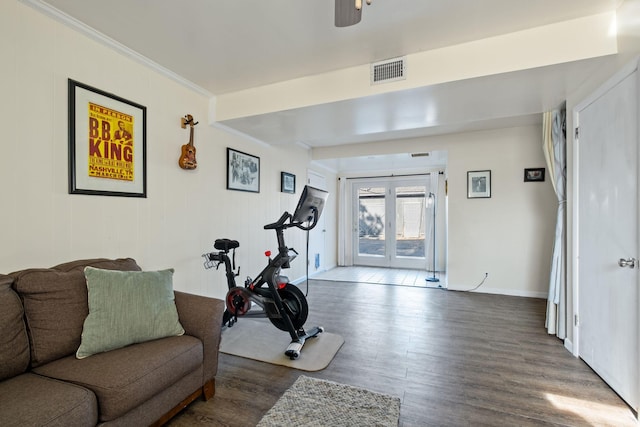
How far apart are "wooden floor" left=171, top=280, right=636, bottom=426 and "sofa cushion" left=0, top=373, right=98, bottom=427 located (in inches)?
25.4

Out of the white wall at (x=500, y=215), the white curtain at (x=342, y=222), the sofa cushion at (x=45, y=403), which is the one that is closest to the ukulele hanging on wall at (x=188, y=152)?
the sofa cushion at (x=45, y=403)

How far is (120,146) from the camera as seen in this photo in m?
2.30

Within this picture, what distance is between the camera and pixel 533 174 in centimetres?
426

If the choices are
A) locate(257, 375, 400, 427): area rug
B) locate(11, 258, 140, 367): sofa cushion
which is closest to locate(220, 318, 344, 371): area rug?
locate(257, 375, 400, 427): area rug

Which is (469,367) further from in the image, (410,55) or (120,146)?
(120,146)

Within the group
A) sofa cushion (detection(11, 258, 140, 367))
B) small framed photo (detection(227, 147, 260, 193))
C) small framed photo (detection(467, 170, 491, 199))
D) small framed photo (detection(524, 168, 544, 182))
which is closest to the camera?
sofa cushion (detection(11, 258, 140, 367))

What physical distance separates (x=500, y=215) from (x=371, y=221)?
9.59 feet

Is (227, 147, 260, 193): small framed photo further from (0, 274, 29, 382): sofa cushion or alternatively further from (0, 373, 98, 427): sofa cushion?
(0, 373, 98, 427): sofa cushion

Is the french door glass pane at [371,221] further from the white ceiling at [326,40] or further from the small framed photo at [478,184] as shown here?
the white ceiling at [326,40]

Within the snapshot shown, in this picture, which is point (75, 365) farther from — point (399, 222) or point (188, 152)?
point (399, 222)

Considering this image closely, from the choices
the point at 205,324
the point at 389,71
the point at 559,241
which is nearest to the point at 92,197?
the point at 205,324

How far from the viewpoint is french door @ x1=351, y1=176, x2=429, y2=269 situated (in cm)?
650

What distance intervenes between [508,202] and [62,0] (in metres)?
5.38

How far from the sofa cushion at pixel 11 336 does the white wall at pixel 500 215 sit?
16.1ft
